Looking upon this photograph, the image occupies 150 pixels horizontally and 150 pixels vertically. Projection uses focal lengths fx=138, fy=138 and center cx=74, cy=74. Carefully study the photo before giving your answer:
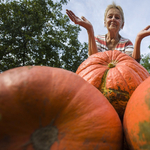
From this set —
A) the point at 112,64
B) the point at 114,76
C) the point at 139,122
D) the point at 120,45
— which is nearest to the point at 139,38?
the point at 120,45

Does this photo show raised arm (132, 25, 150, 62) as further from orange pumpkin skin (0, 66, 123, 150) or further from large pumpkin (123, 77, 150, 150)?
orange pumpkin skin (0, 66, 123, 150)

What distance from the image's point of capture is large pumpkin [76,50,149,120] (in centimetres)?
98

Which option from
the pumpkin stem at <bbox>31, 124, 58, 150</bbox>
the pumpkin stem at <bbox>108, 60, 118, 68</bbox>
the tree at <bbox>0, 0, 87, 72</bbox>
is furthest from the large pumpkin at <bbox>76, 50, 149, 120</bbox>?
the tree at <bbox>0, 0, 87, 72</bbox>

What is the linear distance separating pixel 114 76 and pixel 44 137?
71 centimetres

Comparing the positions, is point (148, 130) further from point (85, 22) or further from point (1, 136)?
Result: point (85, 22)

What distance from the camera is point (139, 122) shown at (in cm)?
55

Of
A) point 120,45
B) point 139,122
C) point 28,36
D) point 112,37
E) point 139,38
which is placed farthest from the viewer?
point 28,36

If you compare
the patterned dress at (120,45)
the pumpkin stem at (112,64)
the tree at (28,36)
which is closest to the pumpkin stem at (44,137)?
the pumpkin stem at (112,64)

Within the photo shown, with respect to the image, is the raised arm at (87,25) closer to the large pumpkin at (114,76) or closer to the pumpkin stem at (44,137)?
the large pumpkin at (114,76)

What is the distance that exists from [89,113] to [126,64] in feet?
2.48

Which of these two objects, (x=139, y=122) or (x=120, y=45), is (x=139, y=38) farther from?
(x=139, y=122)

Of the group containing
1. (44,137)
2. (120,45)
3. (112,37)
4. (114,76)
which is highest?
(112,37)

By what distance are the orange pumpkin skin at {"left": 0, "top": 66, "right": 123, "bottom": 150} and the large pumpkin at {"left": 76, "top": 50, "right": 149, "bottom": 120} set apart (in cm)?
37

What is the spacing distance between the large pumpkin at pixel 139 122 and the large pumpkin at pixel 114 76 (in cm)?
34
